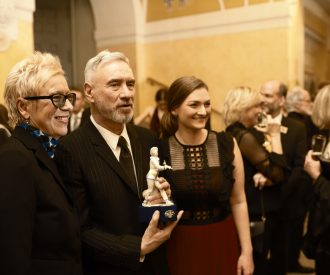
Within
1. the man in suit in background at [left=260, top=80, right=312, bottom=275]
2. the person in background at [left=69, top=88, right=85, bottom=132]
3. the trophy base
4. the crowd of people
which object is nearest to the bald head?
the man in suit in background at [left=260, top=80, right=312, bottom=275]

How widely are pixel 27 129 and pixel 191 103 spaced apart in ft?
3.31

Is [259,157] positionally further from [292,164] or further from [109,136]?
[109,136]

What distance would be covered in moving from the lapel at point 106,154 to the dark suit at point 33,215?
26 cm

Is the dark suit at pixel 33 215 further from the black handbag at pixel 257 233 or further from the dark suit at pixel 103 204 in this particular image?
the black handbag at pixel 257 233

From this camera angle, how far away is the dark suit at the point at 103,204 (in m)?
1.96

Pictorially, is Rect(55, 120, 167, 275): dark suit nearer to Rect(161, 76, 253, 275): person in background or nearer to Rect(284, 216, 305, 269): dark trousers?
Rect(161, 76, 253, 275): person in background

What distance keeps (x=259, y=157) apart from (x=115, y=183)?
156 centimetres

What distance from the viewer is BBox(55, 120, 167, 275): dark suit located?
1960 mm

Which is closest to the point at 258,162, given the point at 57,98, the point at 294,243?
the point at 57,98

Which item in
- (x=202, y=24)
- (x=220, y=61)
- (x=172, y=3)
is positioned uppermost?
(x=172, y=3)

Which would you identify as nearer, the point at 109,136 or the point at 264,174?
the point at 109,136

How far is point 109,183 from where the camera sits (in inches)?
78.9

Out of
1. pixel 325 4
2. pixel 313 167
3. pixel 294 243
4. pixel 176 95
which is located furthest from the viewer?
pixel 325 4

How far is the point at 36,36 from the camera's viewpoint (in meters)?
8.81
